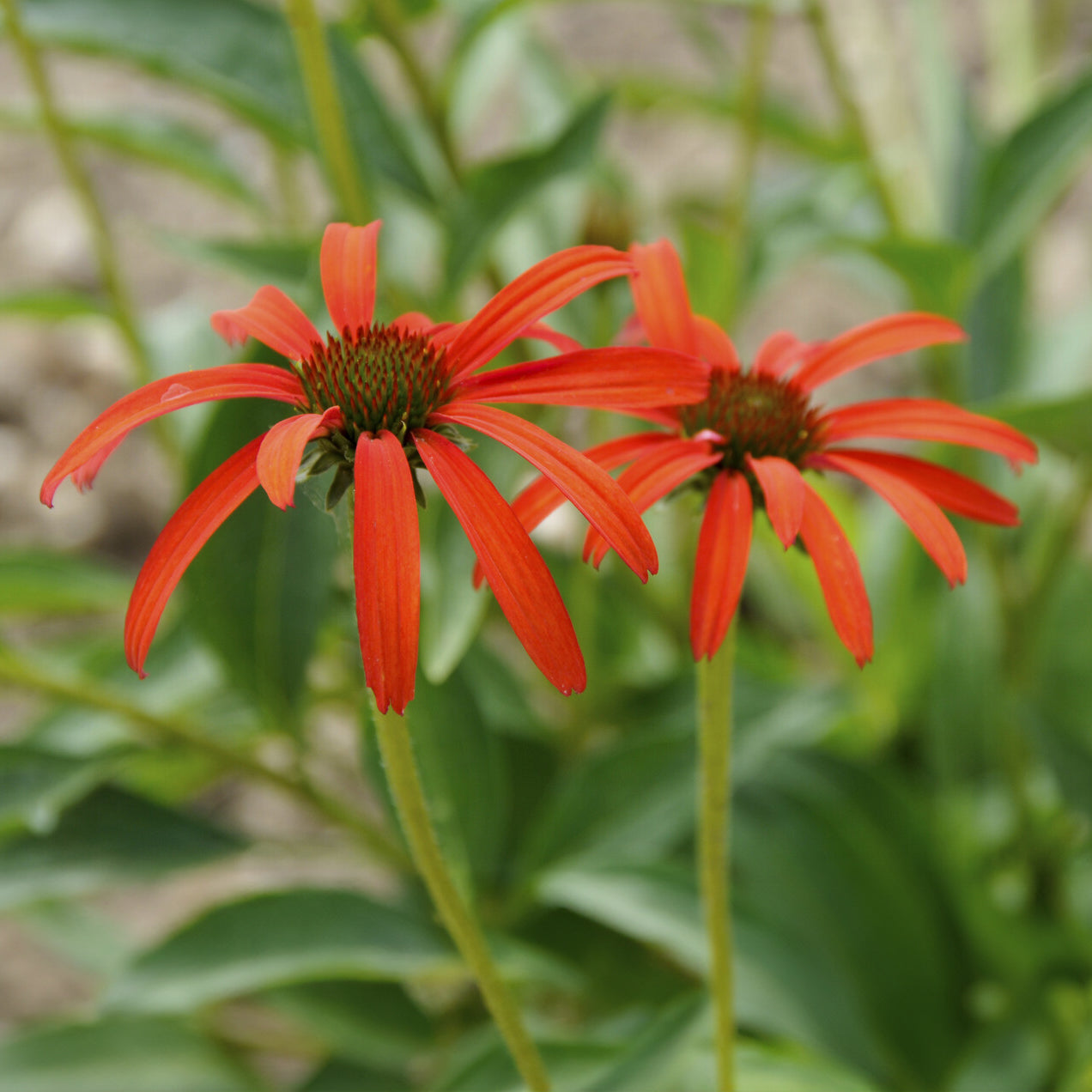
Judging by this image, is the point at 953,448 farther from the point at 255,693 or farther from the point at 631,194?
the point at 255,693

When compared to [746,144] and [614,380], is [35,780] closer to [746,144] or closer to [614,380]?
[614,380]

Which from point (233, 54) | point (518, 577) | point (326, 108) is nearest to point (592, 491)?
point (518, 577)

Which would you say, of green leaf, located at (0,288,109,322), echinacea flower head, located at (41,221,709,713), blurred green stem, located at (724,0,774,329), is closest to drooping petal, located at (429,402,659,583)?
echinacea flower head, located at (41,221,709,713)

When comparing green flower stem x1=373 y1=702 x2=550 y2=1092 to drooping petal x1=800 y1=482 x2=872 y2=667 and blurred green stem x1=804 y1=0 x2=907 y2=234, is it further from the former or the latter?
blurred green stem x1=804 y1=0 x2=907 y2=234

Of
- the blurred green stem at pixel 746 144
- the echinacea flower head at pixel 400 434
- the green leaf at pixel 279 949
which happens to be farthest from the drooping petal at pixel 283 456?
the blurred green stem at pixel 746 144

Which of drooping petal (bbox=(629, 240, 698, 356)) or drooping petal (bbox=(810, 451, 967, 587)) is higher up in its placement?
drooping petal (bbox=(629, 240, 698, 356))

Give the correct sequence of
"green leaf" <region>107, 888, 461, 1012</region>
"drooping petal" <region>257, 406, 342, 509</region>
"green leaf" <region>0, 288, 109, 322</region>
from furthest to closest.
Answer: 1. "green leaf" <region>0, 288, 109, 322</region>
2. "green leaf" <region>107, 888, 461, 1012</region>
3. "drooping petal" <region>257, 406, 342, 509</region>
